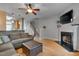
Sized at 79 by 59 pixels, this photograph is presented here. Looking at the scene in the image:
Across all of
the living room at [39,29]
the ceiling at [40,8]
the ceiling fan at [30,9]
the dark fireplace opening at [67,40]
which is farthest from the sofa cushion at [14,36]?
the dark fireplace opening at [67,40]

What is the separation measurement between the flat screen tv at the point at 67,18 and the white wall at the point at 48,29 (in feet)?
0.51

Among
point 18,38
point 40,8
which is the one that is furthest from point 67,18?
point 18,38

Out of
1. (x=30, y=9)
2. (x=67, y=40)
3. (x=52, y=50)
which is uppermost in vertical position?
(x=30, y=9)

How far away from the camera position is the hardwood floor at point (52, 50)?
5.98 feet

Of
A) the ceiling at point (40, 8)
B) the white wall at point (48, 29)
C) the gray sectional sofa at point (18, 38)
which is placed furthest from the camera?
the white wall at point (48, 29)

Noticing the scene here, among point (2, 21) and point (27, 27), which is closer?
point (2, 21)

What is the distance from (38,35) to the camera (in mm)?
1993

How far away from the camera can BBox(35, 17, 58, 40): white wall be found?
2.00 metres

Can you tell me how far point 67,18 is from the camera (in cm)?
192

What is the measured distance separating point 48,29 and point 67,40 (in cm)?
42

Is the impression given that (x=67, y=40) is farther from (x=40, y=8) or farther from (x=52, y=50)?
(x=40, y=8)

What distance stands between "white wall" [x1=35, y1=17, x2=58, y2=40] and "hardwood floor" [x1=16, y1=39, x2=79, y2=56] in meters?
0.11

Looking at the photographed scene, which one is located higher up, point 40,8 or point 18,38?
point 40,8

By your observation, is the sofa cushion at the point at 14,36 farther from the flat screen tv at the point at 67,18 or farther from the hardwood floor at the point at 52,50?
the flat screen tv at the point at 67,18
